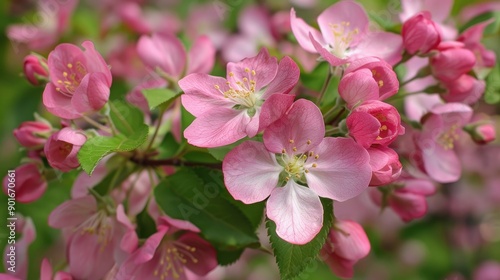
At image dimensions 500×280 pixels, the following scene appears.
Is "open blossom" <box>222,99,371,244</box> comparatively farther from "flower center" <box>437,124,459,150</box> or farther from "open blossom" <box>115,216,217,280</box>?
"flower center" <box>437,124,459,150</box>

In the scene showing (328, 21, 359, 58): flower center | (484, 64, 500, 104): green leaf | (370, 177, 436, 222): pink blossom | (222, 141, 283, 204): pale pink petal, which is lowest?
(370, 177, 436, 222): pink blossom

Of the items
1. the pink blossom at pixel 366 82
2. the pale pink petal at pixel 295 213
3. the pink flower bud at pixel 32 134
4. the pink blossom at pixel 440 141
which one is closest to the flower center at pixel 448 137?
the pink blossom at pixel 440 141

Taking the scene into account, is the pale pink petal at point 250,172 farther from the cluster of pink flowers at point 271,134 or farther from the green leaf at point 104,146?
the green leaf at point 104,146

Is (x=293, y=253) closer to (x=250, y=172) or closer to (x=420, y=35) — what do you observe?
(x=250, y=172)

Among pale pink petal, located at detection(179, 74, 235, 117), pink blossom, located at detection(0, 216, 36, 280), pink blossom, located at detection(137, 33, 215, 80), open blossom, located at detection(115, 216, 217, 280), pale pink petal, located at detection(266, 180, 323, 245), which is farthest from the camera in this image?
pink blossom, located at detection(137, 33, 215, 80)

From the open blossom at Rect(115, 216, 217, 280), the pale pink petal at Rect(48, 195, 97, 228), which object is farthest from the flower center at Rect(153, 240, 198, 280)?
the pale pink petal at Rect(48, 195, 97, 228)

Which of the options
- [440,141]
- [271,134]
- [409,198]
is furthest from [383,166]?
[440,141]
